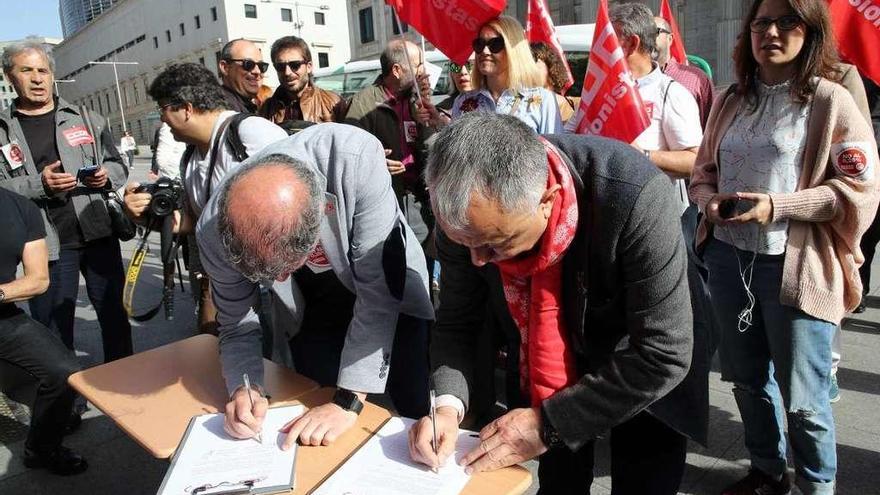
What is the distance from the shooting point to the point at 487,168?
1.10 metres

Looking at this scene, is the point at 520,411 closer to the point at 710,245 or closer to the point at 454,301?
the point at 454,301

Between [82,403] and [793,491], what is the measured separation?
11.0 feet

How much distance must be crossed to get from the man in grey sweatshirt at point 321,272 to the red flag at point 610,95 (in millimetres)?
1074

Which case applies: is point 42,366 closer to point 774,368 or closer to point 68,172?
point 68,172

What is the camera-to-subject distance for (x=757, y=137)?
190 cm

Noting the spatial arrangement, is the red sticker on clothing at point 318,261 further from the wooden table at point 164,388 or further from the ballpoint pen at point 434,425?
the ballpoint pen at point 434,425

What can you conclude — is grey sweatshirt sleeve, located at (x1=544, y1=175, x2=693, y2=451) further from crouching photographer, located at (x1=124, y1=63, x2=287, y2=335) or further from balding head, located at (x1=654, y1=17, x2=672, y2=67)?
balding head, located at (x1=654, y1=17, x2=672, y2=67)

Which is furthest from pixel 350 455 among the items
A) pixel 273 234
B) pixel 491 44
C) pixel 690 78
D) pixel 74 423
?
pixel 690 78

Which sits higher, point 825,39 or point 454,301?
point 825,39

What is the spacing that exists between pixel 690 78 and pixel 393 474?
2798 millimetres

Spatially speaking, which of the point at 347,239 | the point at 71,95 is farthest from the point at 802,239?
the point at 71,95

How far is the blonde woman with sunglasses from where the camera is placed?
296 cm

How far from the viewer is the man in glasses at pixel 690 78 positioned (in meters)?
3.23

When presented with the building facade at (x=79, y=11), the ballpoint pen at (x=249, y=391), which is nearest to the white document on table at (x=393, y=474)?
the ballpoint pen at (x=249, y=391)
